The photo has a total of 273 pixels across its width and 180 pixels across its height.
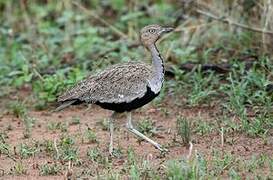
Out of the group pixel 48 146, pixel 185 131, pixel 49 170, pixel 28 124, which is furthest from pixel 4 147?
pixel 185 131

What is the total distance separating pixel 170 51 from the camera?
32.0ft

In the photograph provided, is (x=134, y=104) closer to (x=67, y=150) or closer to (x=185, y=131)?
(x=185, y=131)

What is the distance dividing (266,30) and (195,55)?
1110mm

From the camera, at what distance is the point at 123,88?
6750mm

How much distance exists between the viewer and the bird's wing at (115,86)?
6.70 meters

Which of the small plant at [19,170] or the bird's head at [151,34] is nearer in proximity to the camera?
the small plant at [19,170]

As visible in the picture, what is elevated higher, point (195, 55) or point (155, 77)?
point (155, 77)

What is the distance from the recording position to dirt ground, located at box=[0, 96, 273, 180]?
258 inches

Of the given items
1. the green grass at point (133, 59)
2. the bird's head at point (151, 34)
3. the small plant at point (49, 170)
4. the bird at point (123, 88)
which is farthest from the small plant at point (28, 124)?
the bird's head at point (151, 34)

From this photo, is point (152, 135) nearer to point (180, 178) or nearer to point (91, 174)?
point (91, 174)

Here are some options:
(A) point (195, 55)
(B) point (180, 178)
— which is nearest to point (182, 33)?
(A) point (195, 55)

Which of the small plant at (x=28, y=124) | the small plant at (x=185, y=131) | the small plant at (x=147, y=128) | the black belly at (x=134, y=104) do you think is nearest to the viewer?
the black belly at (x=134, y=104)

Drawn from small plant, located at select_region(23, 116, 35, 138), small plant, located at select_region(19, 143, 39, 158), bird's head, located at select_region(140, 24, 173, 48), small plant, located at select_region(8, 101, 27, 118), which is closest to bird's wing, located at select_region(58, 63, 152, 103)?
bird's head, located at select_region(140, 24, 173, 48)

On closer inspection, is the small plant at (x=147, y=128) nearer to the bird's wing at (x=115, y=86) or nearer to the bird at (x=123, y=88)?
the bird at (x=123, y=88)
